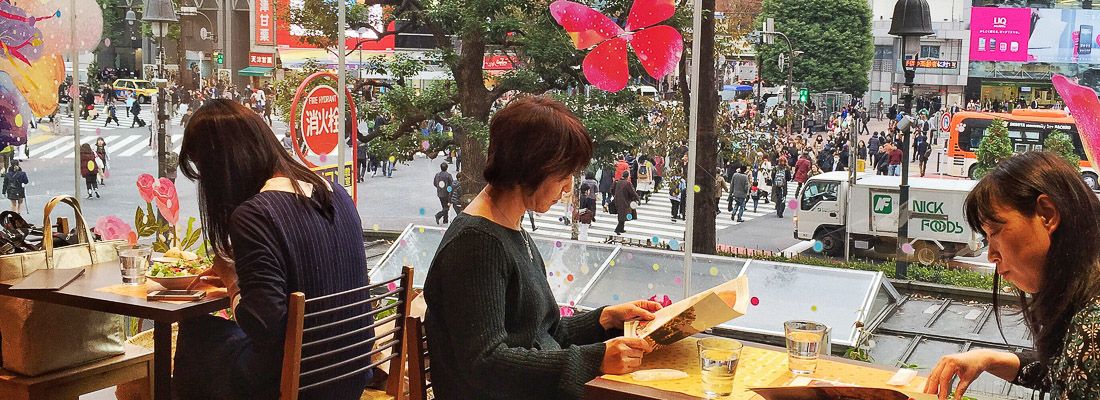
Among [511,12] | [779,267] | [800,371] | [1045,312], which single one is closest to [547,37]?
[511,12]

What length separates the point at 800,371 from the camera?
6.15 feet

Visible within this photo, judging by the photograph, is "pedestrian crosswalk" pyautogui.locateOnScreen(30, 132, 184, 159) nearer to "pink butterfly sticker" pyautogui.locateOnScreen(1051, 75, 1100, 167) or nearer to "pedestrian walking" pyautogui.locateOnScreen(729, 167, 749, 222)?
"pedestrian walking" pyautogui.locateOnScreen(729, 167, 749, 222)

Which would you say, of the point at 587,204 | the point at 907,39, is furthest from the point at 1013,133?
the point at 587,204

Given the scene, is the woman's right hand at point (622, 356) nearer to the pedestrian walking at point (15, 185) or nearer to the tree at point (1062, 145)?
the tree at point (1062, 145)

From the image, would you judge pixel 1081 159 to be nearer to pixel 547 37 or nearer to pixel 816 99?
pixel 816 99

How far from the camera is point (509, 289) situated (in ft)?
6.10

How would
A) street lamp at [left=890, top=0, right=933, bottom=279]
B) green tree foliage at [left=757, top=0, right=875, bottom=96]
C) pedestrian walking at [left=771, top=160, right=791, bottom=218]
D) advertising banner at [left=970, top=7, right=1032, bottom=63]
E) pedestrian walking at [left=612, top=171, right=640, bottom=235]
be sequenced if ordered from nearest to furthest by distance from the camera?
advertising banner at [left=970, top=7, right=1032, bottom=63]
street lamp at [left=890, top=0, right=933, bottom=279]
green tree foliage at [left=757, top=0, right=875, bottom=96]
pedestrian walking at [left=771, top=160, right=791, bottom=218]
pedestrian walking at [left=612, top=171, right=640, bottom=235]

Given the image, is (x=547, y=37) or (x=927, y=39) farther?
(x=547, y=37)

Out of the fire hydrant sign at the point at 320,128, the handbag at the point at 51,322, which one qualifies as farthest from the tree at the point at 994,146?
the handbag at the point at 51,322

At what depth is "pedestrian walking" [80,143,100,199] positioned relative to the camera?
4.76 meters

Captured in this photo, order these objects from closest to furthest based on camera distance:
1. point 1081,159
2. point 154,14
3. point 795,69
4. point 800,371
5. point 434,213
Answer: point 800,371, point 1081,159, point 795,69, point 434,213, point 154,14

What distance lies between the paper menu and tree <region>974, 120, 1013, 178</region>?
71.3 inches

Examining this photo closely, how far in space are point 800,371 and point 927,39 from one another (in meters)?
1.90

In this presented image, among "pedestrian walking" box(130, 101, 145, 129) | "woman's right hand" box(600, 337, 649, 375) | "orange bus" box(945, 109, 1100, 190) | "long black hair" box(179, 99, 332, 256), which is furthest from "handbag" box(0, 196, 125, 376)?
"orange bus" box(945, 109, 1100, 190)
